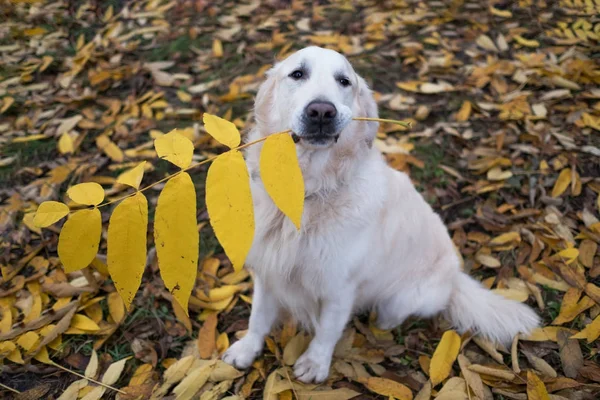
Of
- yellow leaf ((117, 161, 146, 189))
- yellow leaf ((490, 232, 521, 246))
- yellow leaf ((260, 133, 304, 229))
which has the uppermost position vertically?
yellow leaf ((260, 133, 304, 229))

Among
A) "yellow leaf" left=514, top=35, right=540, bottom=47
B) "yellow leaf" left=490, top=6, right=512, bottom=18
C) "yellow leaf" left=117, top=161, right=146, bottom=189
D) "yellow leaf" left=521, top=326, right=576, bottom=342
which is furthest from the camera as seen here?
"yellow leaf" left=490, top=6, right=512, bottom=18

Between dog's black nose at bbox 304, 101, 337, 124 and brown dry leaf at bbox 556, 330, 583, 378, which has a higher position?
dog's black nose at bbox 304, 101, 337, 124

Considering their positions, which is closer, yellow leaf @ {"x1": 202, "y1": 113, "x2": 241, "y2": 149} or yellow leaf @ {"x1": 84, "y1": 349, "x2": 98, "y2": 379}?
yellow leaf @ {"x1": 202, "y1": 113, "x2": 241, "y2": 149}

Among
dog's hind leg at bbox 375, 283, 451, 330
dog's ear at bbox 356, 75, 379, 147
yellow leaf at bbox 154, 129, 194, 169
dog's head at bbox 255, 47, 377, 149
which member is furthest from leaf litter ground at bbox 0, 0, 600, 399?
yellow leaf at bbox 154, 129, 194, 169

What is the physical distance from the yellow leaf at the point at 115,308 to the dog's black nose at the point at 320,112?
6.28 ft

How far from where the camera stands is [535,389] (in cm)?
225

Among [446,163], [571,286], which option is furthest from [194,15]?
[571,286]

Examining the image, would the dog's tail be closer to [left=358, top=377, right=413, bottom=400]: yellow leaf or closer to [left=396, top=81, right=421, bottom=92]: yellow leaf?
[left=358, top=377, right=413, bottom=400]: yellow leaf

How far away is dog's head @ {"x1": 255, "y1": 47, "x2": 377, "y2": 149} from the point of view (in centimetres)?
179

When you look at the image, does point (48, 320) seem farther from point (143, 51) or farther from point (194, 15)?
point (194, 15)

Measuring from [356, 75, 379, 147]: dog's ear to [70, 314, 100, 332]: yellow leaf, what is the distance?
208 cm

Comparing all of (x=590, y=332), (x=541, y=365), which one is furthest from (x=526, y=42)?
(x=541, y=365)

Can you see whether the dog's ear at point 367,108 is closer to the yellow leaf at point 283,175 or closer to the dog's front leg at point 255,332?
the dog's front leg at point 255,332

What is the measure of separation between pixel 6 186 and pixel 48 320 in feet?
5.44
